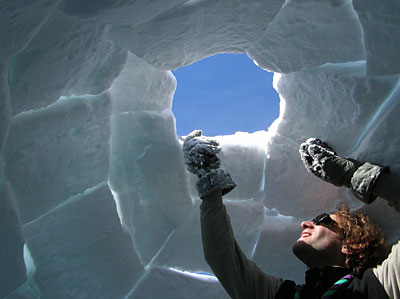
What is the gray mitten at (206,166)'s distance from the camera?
5.94 ft

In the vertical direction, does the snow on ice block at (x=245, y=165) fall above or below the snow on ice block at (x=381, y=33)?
below

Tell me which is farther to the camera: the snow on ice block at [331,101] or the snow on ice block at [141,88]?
the snow on ice block at [141,88]

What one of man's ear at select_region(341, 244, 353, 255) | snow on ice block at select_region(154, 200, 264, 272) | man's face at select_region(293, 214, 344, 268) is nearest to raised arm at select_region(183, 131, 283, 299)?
Result: man's face at select_region(293, 214, 344, 268)

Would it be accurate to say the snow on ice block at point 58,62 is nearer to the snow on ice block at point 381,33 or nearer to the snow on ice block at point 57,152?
the snow on ice block at point 57,152

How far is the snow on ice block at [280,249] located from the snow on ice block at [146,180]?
56 centimetres

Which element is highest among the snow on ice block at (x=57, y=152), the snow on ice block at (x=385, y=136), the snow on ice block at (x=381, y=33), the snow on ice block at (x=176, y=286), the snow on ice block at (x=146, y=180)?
the snow on ice block at (x=381, y=33)

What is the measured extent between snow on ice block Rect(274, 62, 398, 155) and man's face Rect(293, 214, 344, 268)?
456 millimetres

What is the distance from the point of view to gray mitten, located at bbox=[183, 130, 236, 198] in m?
1.81

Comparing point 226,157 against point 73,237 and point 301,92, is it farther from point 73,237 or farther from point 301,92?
point 73,237

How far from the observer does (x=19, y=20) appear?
1332 mm

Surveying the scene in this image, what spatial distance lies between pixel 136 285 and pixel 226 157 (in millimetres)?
1005

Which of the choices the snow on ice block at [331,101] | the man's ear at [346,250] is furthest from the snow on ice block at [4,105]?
the man's ear at [346,250]

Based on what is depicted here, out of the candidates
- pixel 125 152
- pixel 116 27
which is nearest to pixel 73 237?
pixel 125 152

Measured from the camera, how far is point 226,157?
256cm
